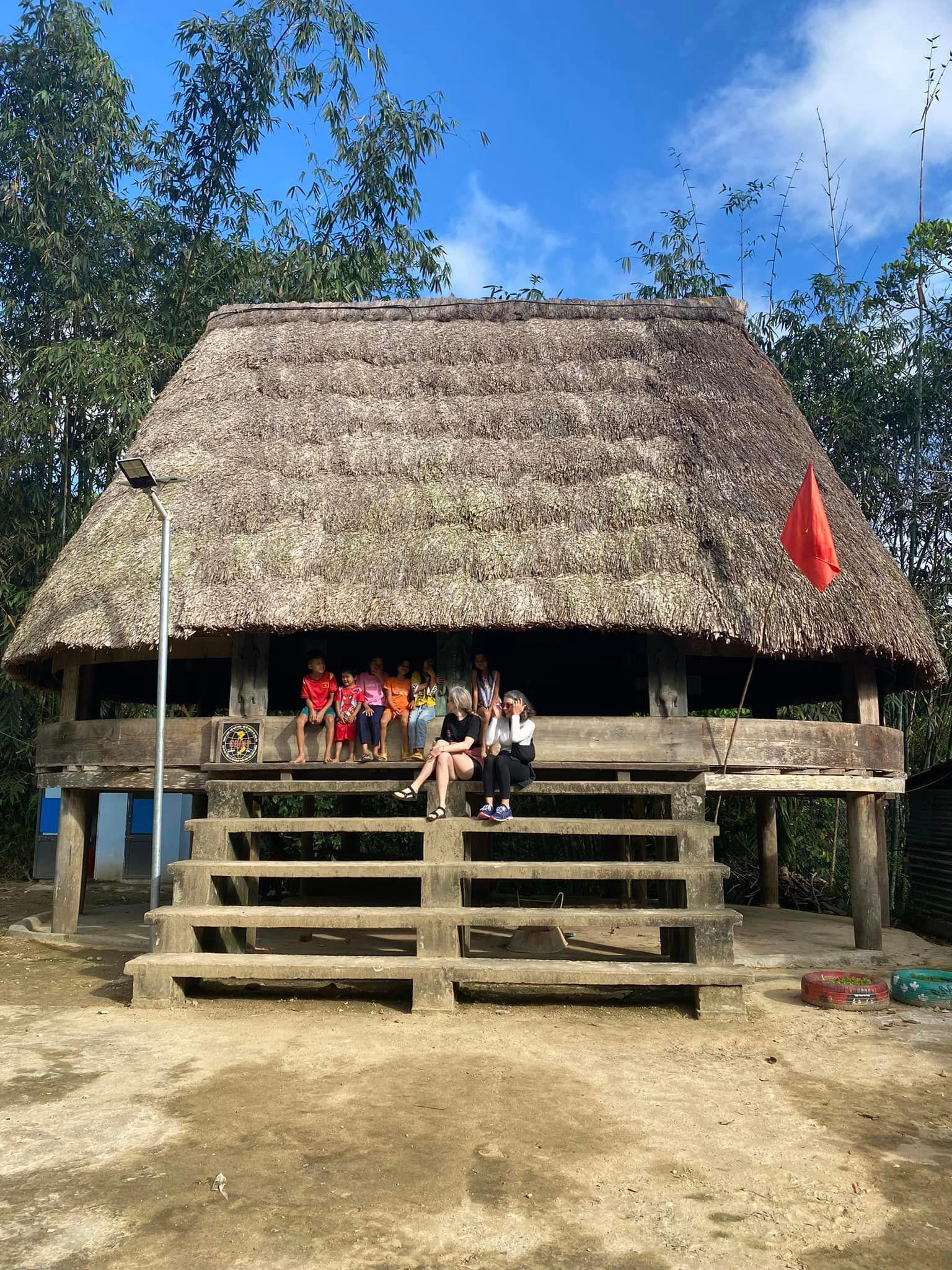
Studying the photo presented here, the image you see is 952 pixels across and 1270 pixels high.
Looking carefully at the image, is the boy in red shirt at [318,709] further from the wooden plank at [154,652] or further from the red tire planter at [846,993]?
the red tire planter at [846,993]

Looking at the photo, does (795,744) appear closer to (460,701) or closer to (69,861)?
(460,701)

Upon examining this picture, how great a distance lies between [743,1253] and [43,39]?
19685 mm

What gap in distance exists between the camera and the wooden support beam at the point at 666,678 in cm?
856

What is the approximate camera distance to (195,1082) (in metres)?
4.89

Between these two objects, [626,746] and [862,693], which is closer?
[626,746]

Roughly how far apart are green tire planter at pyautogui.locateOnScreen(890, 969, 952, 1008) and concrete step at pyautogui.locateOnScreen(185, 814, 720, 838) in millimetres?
1647

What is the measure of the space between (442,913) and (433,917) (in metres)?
0.07

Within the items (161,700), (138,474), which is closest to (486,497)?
(138,474)

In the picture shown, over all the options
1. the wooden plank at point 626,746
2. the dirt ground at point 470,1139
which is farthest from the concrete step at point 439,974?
the wooden plank at point 626,746

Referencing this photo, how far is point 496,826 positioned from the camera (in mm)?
7301

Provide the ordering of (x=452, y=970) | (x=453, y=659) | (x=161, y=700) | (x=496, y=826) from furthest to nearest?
1. (x=453, y=659)
2. (x=161, y=700)
3. (x=496, y=826)
4. (x=452, y=970)

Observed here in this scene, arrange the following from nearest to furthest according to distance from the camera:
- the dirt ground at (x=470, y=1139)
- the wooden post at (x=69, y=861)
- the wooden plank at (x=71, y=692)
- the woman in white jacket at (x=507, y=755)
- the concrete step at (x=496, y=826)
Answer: the dirt ground at (x=470, y=1139) < the concrete step at (x=496, y=826) < the woman in white jacket at (x=507, y=755) < the wooden post at (x=69, y=861) < the wooden plank at (x=71, y=692)

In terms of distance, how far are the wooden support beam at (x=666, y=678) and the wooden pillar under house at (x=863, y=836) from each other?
1.91 m

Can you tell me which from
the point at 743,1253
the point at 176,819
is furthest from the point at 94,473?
the point at 743,1253
